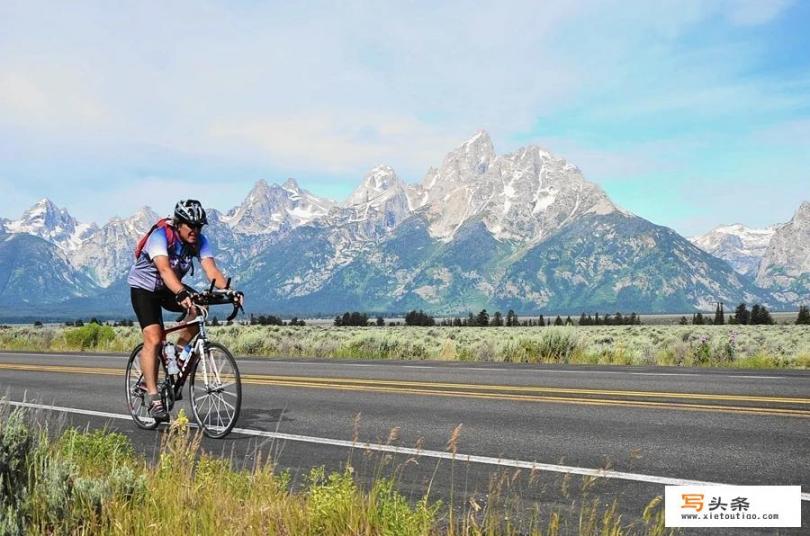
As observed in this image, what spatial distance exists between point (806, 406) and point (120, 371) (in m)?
A: 13.1

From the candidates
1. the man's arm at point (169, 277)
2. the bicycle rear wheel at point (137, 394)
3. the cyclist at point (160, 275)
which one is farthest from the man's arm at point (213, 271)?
the bicycle rear wheel at point (137, 394)

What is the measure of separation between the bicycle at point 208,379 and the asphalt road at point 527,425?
11.2 inches

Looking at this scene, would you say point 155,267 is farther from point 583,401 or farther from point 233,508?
point 583,401

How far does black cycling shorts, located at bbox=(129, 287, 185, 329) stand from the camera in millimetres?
8172

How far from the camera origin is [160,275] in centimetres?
796

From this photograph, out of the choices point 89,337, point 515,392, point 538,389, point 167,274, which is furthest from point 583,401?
point 89,337

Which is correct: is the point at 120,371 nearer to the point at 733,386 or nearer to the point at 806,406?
the point at 733,386

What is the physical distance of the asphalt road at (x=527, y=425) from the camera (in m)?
5.88

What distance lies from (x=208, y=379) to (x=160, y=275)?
1.18 m

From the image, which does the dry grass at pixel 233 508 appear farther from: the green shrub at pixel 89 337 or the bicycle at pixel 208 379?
the green shrub at pixel 89 337

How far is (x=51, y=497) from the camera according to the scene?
4461 mm

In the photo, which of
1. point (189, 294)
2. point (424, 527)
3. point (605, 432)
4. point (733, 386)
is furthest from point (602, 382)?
point (424, 527)

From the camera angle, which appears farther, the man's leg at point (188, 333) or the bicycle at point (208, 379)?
the man's leg at point (188, 333)

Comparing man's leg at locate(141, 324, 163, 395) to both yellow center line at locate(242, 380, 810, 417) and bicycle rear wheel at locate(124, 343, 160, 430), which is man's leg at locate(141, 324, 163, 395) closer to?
bicycle rear wheel at locate(124, 343, 160, 430)
